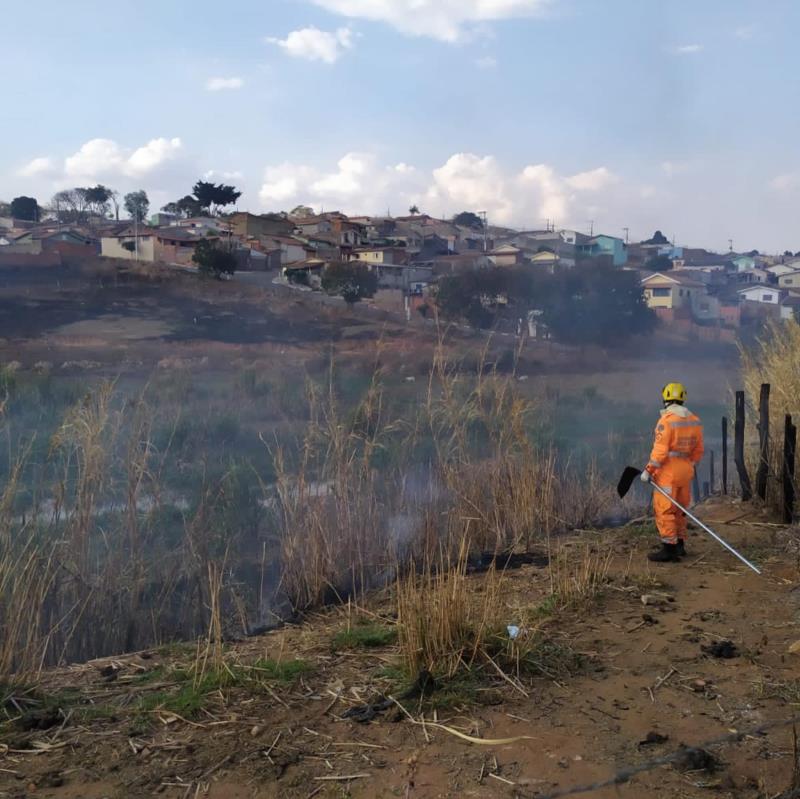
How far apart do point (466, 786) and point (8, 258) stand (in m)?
41.0

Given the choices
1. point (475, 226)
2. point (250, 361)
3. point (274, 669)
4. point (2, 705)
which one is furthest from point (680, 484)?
point (475, 226)

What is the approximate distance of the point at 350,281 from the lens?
36.8m

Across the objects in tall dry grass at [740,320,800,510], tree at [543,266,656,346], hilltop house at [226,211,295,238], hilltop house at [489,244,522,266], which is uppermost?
hilltop house at [226,211,295,238]

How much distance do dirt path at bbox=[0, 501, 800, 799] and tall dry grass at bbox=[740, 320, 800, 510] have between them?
11.4 ft

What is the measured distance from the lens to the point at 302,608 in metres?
6.20

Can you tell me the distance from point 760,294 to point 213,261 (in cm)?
2922

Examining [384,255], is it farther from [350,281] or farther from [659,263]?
[659,263]

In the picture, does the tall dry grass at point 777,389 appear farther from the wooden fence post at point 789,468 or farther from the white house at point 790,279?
the white house at point 790,279

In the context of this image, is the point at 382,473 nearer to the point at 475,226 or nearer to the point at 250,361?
the point at 250,361

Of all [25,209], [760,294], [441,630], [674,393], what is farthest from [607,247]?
[441,630]

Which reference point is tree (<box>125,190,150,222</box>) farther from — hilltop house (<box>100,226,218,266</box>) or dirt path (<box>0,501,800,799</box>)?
dirt path (<box>0,501,800,799</box>)

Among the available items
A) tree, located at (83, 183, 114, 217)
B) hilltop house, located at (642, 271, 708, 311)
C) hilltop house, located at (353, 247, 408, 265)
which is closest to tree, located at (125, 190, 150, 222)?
tree, located at (83, 183, 114, 217)

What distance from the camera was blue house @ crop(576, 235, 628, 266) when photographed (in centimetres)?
5509

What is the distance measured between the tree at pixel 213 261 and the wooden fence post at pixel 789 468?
3369 cm
